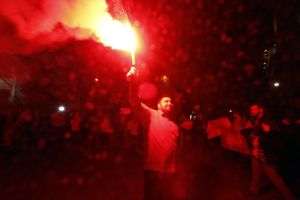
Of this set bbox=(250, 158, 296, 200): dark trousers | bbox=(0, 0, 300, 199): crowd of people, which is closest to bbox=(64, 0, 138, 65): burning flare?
bbox=(250, 158, 296, 200): dark trousers

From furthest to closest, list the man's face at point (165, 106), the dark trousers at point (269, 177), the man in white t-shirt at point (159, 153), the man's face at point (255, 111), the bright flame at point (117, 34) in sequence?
1. the man's face at point (255, 111)
2. the dark trousers at point (269, 177)
3. the bright flame at point (117, 34)
4. the man's face at point (165, 106)
5. the man in white t-shirt at point (159, 153)

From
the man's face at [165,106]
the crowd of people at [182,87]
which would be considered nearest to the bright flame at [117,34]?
the man's face at [165,106]

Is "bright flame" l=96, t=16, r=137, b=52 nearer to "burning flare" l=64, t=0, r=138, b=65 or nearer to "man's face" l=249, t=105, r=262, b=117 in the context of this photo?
"burning flare" l=64, t=0, r=138, b=65

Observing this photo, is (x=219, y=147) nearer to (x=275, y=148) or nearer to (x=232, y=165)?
(x=275, y=148)

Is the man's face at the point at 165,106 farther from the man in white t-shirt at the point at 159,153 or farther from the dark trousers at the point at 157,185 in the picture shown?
the dark trousers at the point at 157,185

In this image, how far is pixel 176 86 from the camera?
15.6 meters

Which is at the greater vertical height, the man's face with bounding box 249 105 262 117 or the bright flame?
the bright flame

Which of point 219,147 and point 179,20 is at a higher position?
point 179,20

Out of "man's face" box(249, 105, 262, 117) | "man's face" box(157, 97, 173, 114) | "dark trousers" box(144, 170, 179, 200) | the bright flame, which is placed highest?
the bright flame

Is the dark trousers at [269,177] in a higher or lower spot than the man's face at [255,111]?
lower

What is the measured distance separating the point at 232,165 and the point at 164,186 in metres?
5.90

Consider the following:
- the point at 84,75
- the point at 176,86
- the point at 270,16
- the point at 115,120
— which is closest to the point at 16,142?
the point at 115,120

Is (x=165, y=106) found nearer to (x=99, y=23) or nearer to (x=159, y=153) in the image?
(x=159, y=153)

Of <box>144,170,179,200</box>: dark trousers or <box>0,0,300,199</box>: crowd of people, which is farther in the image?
<box>0,0,300,199</box>: crowd of people
